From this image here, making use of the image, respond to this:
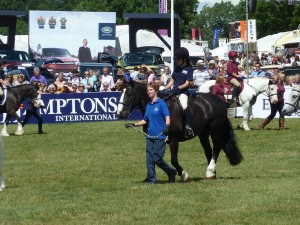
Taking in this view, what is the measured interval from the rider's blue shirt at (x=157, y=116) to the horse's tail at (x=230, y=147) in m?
1.92

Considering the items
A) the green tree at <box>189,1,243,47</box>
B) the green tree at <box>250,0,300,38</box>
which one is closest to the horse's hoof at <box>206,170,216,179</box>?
the green tree at <box>250,0,300,38</box>

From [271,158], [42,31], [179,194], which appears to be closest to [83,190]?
[179,194]

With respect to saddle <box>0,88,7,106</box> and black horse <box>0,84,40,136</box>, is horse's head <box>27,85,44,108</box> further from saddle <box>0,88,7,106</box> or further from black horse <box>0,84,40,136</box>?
saddle <box>0,88,7,106</box>

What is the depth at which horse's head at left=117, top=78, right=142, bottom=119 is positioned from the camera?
1747 centimetres

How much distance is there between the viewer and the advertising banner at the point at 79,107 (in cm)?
3478

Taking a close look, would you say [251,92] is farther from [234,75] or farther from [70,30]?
[70,30]

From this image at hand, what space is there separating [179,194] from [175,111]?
2377 mm

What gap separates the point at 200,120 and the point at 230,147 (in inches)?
28.9

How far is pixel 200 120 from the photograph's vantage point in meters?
18.1

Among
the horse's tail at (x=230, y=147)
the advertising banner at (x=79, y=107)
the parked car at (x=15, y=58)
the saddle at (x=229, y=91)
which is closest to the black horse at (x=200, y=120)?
the horse's tail at (x=230, y=147)

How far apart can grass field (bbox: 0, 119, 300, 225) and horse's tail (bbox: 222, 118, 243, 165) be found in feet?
1.21

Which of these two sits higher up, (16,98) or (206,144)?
(16,98)

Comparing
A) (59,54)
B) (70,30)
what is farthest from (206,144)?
(59,54)

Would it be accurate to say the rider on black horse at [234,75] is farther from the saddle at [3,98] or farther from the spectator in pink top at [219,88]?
the saddle at [3,98]
